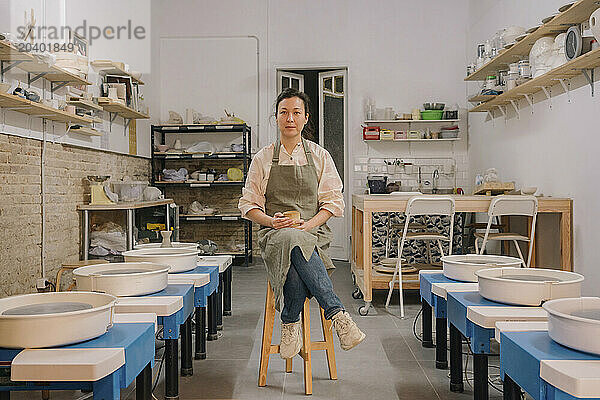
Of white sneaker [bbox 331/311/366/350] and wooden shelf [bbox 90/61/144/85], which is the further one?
wooden shelf [bbox 90/61/144/85]

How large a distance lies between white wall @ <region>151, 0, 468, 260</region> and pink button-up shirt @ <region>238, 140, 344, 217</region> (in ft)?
17.9

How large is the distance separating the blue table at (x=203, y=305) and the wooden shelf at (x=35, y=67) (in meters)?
2.01

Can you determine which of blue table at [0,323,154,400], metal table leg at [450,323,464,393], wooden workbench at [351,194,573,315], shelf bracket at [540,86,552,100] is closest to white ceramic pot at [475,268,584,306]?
metal table leg at [450,323,464,393]

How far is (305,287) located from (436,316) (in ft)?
2.08

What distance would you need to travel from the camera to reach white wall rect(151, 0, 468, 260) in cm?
860

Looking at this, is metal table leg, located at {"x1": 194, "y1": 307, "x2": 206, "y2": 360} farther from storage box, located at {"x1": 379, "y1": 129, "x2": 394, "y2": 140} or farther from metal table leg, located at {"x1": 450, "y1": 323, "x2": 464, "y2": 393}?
storage box, located at {"x1": 379, "y1": 129, "x2": 394, "y2": 140}

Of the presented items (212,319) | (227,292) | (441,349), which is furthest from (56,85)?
(441,349)

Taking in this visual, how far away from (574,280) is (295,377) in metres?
1.68

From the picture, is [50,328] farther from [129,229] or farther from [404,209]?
[129,229]

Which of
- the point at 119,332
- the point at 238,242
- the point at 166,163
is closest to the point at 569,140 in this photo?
the point at 119,332

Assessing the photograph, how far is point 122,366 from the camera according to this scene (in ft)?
5.25

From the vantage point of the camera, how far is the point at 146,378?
6.37 ft

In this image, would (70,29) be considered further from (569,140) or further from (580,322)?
(580,322)

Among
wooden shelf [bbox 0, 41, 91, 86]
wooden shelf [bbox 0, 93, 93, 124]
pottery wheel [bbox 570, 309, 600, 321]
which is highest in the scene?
wooden shelf [bbox 0, 41, 91, 86]
